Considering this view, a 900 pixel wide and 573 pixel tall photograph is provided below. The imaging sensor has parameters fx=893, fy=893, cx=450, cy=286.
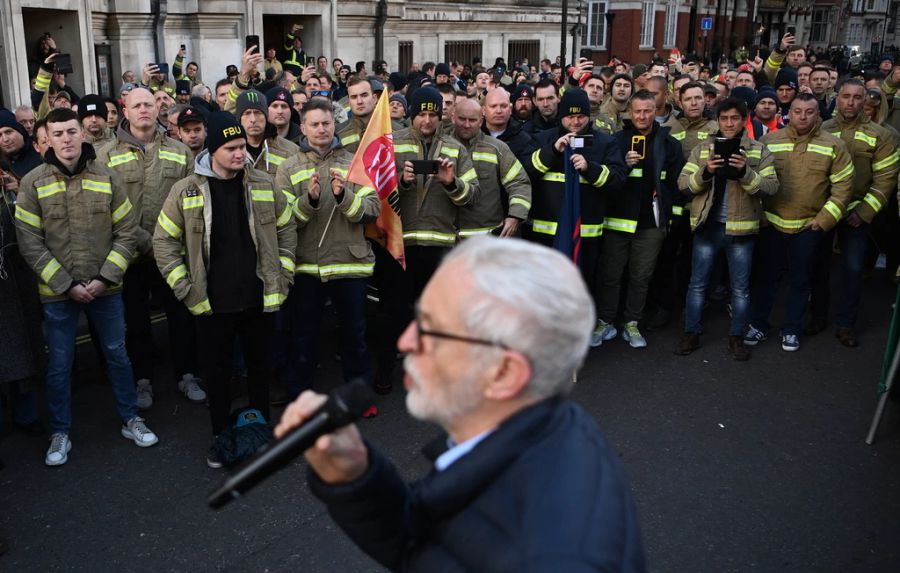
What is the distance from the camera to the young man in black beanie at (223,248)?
504 centimetres

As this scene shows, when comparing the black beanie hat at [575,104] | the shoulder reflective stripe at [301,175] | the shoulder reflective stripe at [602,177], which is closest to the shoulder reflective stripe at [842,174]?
the shoulder reflective stripe at [602,177]

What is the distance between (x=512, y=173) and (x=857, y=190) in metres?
3.06

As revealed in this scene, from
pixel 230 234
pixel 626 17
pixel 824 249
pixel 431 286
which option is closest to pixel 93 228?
pixel 230 234

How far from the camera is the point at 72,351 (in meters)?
5.39

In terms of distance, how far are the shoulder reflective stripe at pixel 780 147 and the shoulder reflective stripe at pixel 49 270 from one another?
536cm

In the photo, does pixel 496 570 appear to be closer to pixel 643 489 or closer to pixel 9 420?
pixel 643 489

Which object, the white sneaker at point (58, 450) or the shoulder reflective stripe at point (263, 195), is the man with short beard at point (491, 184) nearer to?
the shoulder reflective stripe at point (263, 195)

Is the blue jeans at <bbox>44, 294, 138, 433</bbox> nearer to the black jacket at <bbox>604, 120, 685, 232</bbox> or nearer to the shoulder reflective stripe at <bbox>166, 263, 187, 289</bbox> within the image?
the shoulder reflective stripe at <bbox>166, 263, 187, 289</bbox>

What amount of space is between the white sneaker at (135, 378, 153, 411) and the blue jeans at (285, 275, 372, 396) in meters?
1.00

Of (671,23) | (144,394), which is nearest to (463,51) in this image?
(671,23)

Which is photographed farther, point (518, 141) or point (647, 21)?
point (647, 21)

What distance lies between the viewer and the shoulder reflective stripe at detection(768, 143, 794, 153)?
714 centimetres

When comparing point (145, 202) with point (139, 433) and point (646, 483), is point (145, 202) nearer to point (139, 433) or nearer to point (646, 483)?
point (139, 433)

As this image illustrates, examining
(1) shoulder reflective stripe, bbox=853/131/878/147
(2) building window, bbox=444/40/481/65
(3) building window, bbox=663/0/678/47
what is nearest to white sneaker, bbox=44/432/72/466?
(1) shoulder reflective stripe, bbox=853/131/878/147
